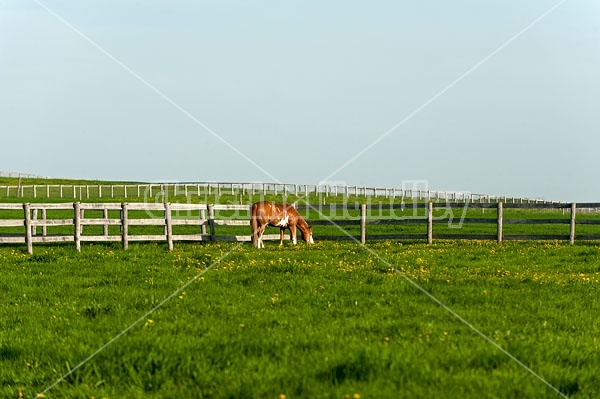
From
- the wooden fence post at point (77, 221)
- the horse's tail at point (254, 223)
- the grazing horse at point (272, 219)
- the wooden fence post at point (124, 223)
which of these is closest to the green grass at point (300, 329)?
the wooden fence post at point (77, 221)

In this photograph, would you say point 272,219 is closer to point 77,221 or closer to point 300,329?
point 77,221

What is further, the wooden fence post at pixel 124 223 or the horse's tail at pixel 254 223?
the horse's tail at pixel 254 223

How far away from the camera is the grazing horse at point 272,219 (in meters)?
21.4

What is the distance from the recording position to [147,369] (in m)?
6.65

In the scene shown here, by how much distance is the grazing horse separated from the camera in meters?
21.4

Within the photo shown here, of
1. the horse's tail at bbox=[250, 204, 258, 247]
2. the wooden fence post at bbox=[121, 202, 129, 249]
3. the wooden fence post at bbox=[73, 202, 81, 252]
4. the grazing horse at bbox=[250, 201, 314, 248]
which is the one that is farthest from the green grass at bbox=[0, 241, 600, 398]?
the grazing horse at bbox=[250, 201, 314, 248]

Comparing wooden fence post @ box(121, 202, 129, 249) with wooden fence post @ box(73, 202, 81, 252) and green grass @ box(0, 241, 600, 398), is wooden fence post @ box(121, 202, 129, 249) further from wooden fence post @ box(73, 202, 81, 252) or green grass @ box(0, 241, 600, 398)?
green grass @ box(0, 241, 600, 398)

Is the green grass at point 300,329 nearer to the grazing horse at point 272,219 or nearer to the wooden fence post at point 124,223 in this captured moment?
the wooden fence post at point 124,223

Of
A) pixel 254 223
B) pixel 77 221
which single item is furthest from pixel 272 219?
pixel 77 221

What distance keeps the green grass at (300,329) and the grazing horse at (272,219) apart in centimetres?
593

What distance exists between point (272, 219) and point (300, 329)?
1386 cm

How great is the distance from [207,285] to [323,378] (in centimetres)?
628

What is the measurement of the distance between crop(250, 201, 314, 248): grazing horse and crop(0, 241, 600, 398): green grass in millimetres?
5928

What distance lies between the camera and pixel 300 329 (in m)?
8.11
